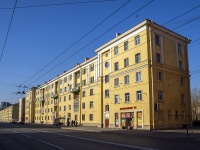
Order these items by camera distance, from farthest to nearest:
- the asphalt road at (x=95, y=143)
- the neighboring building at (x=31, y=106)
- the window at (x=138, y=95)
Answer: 1. the neighboring building at (x=31, y=106)
2. the window at (x=138, y=95)
3. the asphalt road at (x=95, y=143)

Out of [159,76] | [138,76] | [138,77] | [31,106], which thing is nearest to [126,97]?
[138,77]

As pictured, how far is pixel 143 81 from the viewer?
126 feet

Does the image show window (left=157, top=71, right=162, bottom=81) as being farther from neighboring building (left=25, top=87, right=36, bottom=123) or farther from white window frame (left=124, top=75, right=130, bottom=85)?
neighboring building (left=25, top=87, right=36, bottom=123)

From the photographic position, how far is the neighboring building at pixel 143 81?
37.8 metres

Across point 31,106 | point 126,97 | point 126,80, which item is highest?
point 126,80

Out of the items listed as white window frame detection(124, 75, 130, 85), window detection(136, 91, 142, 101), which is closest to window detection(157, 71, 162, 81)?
window detection(136, 91, 142, 101)

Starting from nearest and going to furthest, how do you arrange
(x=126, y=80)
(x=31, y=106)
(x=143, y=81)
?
(x=143, y=81), (x=126, y=80), (x=31, y=106)

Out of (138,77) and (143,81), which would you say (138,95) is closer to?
(143,81)

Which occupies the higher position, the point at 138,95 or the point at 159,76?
the point at 159,76

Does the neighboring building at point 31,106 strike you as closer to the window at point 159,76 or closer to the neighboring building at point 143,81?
the neighboring building at point 143,81

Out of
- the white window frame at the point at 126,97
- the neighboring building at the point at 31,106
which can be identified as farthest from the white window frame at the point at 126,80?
the neighboring building at the point at 31,106

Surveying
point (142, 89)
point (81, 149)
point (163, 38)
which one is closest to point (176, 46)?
point (163, 38)

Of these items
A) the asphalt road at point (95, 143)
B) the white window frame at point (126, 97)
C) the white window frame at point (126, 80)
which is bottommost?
the asphalt road at point (95, 143)

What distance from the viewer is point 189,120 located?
43.1m
